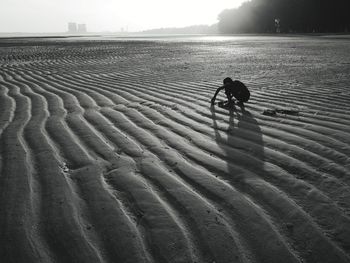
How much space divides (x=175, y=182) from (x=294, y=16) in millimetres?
58607

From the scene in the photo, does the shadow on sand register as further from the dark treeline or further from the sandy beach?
the dark treeline

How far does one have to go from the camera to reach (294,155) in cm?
319

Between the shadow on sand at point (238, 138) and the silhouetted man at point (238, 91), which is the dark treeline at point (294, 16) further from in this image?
the shadow on sand at point (238, 138)

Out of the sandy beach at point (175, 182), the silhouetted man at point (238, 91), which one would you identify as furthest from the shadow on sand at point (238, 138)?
the silhouetted man at point (238, 91)

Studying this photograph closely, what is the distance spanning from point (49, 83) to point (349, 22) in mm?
51629

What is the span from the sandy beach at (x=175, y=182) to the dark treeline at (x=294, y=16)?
169ft

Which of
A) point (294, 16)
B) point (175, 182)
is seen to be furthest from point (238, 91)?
point (294, 16)

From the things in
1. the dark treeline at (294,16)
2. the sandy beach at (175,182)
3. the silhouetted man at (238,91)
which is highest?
the dark treeline at (294,16)

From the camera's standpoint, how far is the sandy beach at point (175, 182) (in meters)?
1.96

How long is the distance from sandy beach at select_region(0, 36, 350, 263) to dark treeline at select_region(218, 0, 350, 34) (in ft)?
169

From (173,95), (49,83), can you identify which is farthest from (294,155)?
(49,83)

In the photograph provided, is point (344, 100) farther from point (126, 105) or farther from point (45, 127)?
point (45, 127)

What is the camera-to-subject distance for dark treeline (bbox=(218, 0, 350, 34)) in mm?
50156

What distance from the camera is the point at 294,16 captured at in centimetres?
5528
